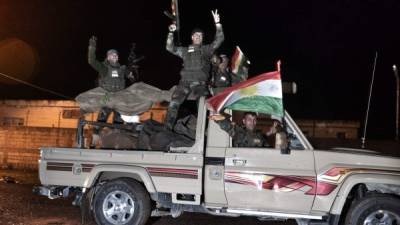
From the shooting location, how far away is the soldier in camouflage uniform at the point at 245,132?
6.85m

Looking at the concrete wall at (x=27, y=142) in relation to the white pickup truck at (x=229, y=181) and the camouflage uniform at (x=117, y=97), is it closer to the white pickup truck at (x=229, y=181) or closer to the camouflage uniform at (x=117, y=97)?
the camouflage uniform at (x=117, y=97)

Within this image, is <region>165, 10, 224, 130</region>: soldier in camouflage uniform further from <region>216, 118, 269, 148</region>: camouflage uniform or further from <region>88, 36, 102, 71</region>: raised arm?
<region>88, 36, 102, 71</region>: raised arm

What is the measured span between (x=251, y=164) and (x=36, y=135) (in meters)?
13.6

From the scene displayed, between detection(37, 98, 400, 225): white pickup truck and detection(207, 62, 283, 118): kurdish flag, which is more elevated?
detection(207, 62, 283, 118): kurdish flag

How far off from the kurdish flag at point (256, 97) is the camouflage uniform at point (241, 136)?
0.79 ft

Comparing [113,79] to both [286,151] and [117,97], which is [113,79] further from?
[286,151]

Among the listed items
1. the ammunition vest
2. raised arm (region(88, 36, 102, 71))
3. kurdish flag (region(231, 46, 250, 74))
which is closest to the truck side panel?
the ammunition vest

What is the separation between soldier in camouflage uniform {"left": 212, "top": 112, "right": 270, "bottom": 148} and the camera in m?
6.85

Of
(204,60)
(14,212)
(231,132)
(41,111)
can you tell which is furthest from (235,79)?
(41,111)

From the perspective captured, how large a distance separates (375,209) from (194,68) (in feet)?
11.0

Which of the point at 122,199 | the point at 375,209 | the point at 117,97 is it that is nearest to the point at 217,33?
the point at 117,97

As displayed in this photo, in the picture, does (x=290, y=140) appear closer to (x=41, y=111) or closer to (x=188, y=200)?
(x=188, y=200)

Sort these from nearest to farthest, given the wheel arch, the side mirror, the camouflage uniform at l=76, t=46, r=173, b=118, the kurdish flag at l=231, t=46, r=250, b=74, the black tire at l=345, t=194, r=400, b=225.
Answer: the black tire at l=345, t=194, r=400, b=225, the side mirror, the wheel arch, the camouflage uniform at l=76, t=46, r=173, b=118, the kurdish flag at l=231, t=46, r=250, b=74

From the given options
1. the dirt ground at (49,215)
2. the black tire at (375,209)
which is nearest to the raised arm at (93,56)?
the dirt ground at (49,215)
